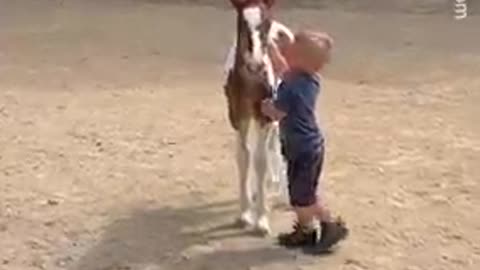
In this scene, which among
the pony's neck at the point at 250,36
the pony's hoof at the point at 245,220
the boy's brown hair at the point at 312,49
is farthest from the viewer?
the pony's hoof at the point at 245,220

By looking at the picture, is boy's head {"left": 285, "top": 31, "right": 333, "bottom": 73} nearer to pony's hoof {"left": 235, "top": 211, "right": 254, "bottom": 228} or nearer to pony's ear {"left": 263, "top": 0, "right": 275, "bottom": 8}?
pony's ear {"left": 263, "top": 0, "right": 275, "bottom": 8}

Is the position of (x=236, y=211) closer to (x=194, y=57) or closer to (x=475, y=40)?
(x=194, y=57)

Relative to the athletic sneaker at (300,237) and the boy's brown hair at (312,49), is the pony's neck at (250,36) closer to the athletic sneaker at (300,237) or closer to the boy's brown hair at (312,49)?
the boy's brown hair at (312,49)

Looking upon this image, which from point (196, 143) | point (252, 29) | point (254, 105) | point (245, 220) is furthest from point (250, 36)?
point (196, 143)

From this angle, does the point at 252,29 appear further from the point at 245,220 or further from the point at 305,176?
the point at 245,220

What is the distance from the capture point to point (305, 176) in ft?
10.2

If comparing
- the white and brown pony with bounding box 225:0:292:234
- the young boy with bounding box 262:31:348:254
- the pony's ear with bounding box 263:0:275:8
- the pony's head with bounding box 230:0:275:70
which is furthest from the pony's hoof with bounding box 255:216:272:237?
the pony's ear with bounding box 263:0:275:8

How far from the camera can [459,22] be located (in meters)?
5.61

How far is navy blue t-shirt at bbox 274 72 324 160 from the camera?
3070 millimetres

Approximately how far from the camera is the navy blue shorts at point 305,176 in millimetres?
3084

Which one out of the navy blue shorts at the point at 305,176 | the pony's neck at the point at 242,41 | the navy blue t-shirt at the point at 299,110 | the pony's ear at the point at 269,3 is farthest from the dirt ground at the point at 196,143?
the pony's ear at the point at 269,3

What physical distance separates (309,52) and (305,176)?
1.00ft

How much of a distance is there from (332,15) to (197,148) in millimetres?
2065

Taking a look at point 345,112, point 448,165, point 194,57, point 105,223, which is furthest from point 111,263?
point 194,57
